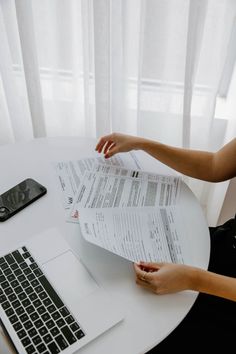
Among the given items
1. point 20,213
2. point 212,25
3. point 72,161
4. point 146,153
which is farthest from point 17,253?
point 212,25

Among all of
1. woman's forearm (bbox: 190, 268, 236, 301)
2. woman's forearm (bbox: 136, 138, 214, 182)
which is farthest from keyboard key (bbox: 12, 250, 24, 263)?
woman's forearm (bbox: 136, 138, 214, 182)

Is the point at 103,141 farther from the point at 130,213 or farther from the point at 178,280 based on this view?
the point at 178,280

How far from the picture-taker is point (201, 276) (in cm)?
69

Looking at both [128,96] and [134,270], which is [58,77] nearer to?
[128,96]

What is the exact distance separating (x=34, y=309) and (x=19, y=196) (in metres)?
0.33

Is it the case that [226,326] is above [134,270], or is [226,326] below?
below

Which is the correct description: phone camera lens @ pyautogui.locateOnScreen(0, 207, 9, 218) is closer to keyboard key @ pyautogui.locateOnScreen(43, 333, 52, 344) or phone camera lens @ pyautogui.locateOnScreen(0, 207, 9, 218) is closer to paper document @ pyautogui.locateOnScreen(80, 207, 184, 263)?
paper document @ pyautogui.locateOnScreen(80, 207, 184, 263)

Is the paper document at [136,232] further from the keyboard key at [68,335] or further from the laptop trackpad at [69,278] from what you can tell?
the keyboard key at [68,335]

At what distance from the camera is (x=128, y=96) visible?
1344mm

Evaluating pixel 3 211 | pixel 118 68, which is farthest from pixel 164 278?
pixel 118 68

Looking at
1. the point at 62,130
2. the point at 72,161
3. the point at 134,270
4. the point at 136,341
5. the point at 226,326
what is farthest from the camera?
the point at 62,130

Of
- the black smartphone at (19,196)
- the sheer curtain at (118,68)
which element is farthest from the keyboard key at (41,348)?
the sheer curtain at (118,68)

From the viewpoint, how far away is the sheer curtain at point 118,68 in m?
1.13

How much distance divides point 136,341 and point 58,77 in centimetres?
107
